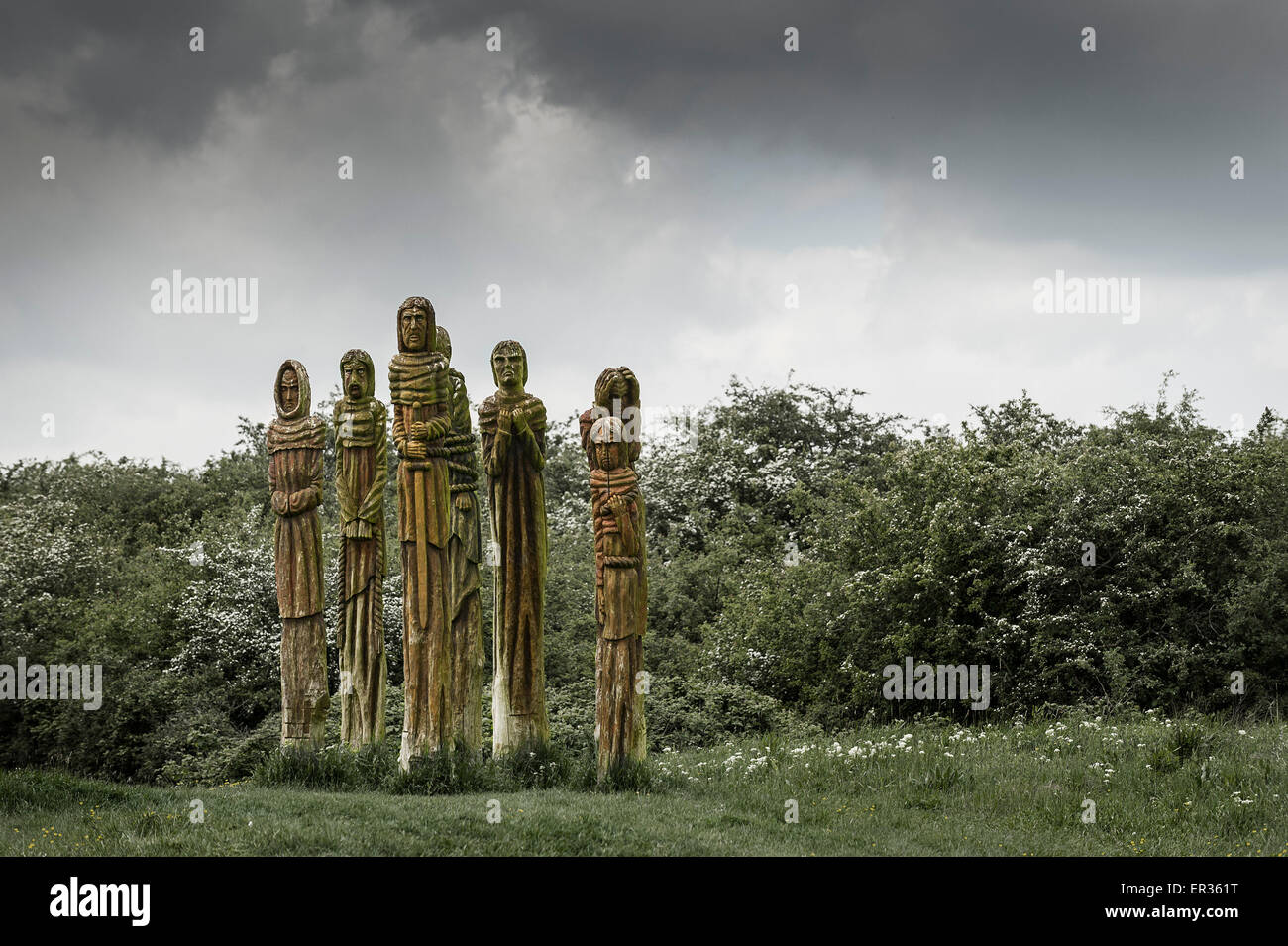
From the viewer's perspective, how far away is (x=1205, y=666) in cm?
1440

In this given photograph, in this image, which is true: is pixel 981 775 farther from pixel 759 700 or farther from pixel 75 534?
pixel 75 534

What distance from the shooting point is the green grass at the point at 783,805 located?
8.22 meters

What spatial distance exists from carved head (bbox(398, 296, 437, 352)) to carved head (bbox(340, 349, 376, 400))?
1.69 metres

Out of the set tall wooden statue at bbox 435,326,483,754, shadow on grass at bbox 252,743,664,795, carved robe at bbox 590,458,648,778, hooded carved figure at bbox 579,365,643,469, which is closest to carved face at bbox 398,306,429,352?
tall wooden statue at bbox 435,326,483,754

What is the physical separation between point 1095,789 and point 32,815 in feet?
30.4

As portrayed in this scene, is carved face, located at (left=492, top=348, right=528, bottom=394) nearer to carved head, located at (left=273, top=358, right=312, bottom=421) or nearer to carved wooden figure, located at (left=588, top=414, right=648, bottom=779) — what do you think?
carved wooden figure, located at (left=588, top=414, right=648, bottom=779)

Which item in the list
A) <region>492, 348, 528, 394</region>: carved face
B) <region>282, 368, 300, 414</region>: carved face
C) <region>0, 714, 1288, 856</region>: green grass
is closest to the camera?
<region>0, 714, 1288, 856</region>: green grass

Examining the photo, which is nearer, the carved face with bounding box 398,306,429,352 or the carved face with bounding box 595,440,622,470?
the carved face with bounding box 595,440,622,470

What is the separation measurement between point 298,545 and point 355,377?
193 centimetres

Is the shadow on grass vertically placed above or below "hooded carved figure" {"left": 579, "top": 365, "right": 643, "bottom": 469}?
below

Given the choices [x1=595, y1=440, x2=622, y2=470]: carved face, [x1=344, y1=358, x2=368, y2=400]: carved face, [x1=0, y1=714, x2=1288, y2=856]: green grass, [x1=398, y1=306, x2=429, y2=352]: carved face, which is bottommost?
[x1=0, y1=714, x2=1288, y2=856]: green grass

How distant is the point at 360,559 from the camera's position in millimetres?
12305

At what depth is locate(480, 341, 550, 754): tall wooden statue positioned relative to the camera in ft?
35.6
